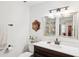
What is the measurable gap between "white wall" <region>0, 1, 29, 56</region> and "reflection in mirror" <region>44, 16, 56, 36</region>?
84 cm

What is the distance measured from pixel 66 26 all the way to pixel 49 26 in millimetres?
616

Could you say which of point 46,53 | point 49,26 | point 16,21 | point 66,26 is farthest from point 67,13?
point 16,21

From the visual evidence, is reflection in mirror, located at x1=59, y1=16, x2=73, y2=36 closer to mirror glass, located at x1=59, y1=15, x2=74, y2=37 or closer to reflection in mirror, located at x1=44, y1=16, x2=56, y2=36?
mirror glass, located at x1=59, y1=15, x2=74, y2=37

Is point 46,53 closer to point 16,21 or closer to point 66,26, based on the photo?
point 66,26

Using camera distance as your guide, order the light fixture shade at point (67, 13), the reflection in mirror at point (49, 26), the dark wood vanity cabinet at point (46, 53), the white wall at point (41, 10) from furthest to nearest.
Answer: the reflection in mirror at point (49, 26), the white wall at point (41, 10), the light fixture shade at point (67, 13), the dark wood vanity cabinet at point (46, 53)

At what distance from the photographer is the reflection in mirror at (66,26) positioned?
8.56 ft

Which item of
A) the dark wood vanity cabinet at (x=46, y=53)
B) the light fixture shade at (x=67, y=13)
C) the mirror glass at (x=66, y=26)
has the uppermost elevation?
the light fixture shade at (x=67, y=13)

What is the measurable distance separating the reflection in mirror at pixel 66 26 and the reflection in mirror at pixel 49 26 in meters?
0.25

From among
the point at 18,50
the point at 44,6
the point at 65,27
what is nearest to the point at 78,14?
the point at 65,27

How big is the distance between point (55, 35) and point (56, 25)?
29 cm

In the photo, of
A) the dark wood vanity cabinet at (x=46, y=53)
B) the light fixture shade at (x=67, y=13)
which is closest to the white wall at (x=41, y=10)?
the light fixture shade at (x=67, y=13)

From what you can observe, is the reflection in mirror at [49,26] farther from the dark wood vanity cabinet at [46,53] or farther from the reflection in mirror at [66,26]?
the dark wood vanity cabinet at [46,53]

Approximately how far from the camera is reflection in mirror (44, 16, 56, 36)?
10.0ft

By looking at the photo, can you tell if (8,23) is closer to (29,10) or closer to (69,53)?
(29,10)
